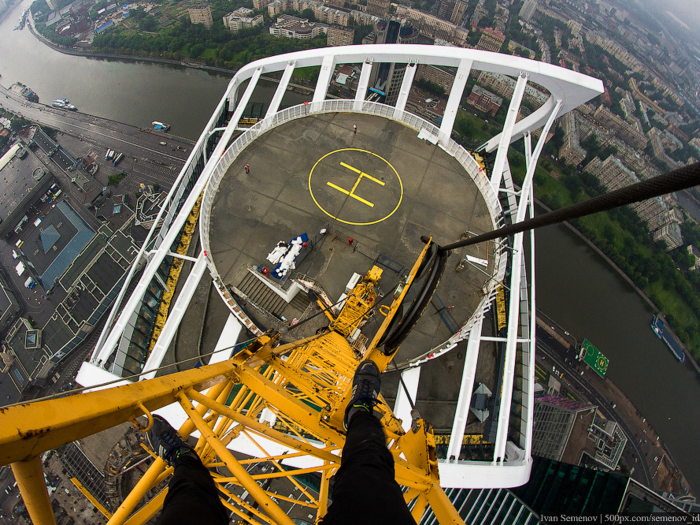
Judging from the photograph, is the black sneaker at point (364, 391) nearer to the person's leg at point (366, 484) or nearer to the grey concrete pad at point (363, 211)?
the person's leg at point (366, 484)

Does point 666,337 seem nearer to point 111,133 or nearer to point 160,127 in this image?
point 160,127

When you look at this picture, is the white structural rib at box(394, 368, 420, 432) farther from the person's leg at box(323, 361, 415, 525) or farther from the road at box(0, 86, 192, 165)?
the road at box(0, 86, 192, 165)

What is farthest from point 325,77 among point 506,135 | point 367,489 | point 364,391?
point 367,489

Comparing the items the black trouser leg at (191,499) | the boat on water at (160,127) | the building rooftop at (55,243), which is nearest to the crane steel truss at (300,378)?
→ the black trouser leg at (191,499)

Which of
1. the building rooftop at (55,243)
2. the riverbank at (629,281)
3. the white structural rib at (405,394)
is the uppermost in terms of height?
the riverbank at (629,281)

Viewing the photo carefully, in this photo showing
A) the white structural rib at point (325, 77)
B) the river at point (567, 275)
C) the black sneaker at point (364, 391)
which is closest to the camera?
the black sneaker at point (364, 391)
